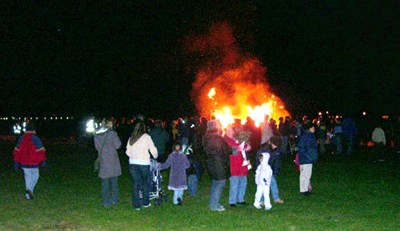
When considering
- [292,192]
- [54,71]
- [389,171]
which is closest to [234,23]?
[54,71]

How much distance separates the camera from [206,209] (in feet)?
39.1

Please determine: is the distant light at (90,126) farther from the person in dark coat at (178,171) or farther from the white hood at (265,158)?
the white hood at (265,158)

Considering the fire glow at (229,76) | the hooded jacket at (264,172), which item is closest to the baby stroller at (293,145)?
the hooded jacket at (264,172)

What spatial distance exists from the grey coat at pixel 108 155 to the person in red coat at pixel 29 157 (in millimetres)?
1728

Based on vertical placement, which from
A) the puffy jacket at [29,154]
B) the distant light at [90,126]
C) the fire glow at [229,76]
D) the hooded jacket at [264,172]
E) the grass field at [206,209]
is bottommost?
the grass field at [206,209]

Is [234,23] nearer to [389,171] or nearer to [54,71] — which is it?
[54,71]

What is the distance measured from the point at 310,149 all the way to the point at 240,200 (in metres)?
2.19

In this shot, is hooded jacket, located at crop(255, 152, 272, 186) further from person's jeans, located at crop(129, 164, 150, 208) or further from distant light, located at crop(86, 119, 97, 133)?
distant light, located at crop(86, 119, 97, 133)

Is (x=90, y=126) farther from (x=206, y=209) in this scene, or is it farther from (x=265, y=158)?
(x=265, y=158)

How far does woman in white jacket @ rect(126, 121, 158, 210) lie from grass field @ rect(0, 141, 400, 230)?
46 centimetres

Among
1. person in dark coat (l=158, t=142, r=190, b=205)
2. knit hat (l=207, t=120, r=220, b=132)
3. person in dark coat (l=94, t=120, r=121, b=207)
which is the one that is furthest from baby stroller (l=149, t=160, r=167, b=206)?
knit hat (l=207, t=120, r=220, b=132)

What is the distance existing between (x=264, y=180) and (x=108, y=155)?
126 inches

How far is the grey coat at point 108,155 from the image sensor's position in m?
12.2

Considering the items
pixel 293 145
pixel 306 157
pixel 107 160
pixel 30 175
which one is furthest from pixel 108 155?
pixel 293 145
